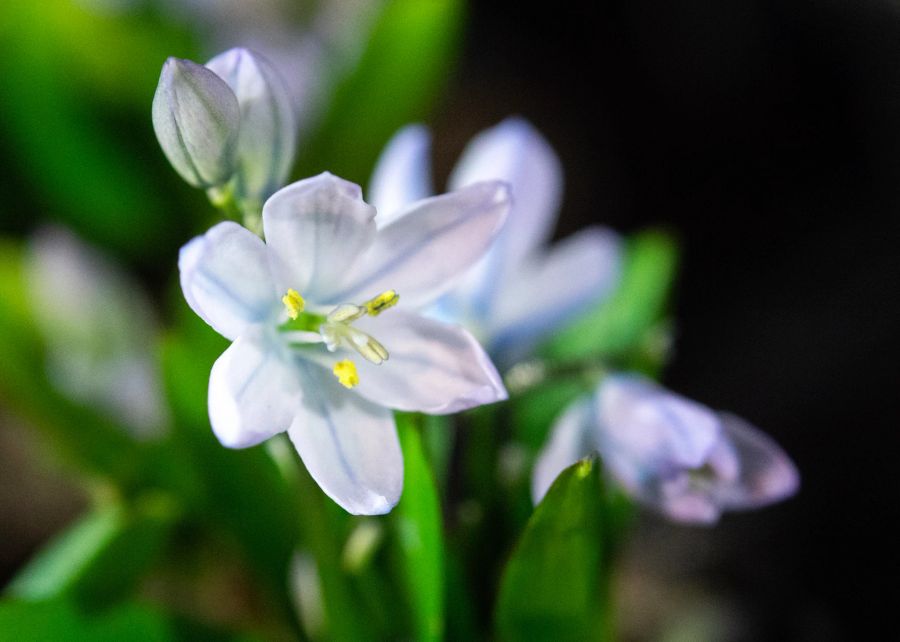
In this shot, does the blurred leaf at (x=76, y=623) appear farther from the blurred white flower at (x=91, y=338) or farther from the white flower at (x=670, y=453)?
the blurred white flower at (x=91, y=338)

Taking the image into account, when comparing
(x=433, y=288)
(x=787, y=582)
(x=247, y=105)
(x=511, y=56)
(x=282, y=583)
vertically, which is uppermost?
(x=247, y=105)

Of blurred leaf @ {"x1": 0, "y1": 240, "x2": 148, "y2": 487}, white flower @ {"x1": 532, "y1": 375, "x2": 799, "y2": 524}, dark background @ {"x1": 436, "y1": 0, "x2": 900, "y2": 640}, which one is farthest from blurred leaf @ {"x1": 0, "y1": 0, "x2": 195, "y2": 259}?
white flower @ {"x1": 532, "y1": 375, "x2": 799, "y2": 524}

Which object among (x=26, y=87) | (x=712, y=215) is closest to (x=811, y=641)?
(x=712, y=215)

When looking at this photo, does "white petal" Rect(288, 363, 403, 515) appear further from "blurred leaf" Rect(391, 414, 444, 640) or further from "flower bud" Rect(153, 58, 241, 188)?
"flower bud" Rect(153, 58, 241, 188)

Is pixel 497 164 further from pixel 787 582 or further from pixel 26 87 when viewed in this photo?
pixel 26 87

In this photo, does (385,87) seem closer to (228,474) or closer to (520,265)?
(520,265)

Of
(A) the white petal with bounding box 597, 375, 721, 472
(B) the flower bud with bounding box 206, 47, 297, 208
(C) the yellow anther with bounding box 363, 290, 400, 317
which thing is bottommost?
(A) the white petal with bounding box 597, 375, 721, 472

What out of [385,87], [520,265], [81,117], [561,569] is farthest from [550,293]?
[81,117]

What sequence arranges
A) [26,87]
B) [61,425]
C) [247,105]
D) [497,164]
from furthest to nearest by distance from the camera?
[26,87], [61,425], [497,164], [247,105]
